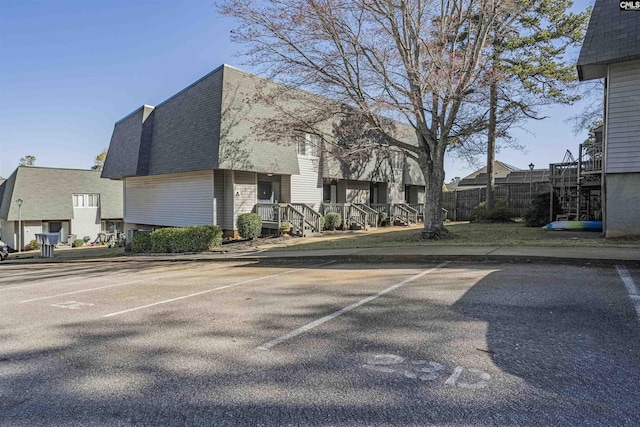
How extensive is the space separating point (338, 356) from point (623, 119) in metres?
12.5

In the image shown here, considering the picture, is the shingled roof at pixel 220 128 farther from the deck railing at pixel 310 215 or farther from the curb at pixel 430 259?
the curb at pixel 430 259

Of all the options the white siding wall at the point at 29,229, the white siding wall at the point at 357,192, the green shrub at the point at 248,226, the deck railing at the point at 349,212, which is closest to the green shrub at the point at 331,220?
the deck railing at the point at 349,212

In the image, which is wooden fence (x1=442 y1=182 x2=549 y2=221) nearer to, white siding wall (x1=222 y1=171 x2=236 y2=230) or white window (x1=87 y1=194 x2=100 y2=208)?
white siding wall (x1=222 y1=171 x2=236 y2=230)

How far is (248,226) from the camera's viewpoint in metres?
17.0

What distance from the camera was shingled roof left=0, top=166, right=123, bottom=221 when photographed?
3041 centimetres

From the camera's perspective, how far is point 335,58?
13117mm

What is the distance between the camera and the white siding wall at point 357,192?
2467cm

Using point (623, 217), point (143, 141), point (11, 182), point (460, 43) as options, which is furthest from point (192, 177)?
point (11, 182)

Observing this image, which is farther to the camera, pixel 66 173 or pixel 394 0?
pixel 66 173

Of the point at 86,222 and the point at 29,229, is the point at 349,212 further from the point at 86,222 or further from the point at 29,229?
the point at 29,229

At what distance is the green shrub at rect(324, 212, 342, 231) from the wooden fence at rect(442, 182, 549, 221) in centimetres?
1003

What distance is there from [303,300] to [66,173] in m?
34.7

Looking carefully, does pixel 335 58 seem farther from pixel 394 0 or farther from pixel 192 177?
pixel 192 177

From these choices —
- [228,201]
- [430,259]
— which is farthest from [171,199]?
[430,259]
